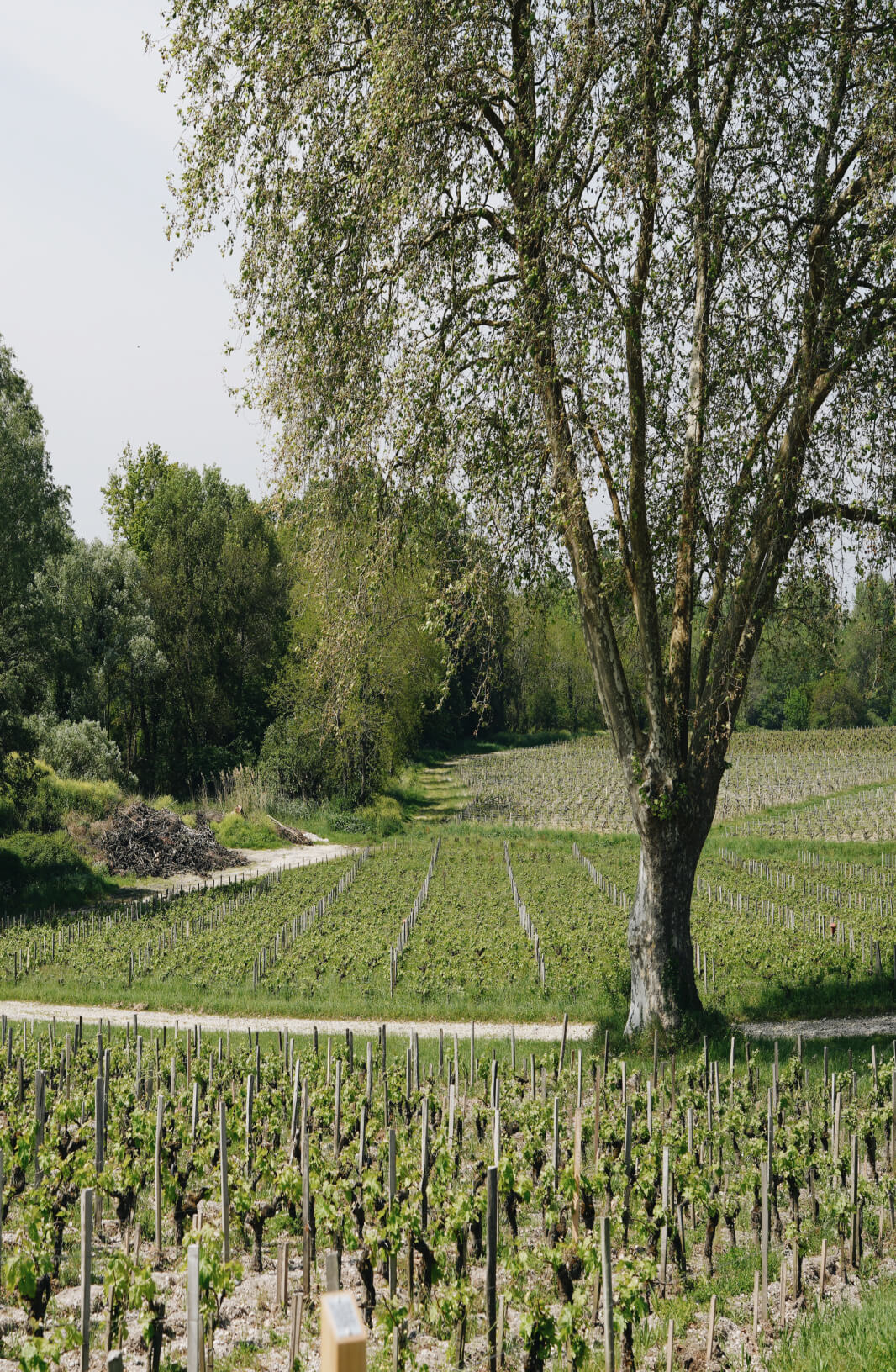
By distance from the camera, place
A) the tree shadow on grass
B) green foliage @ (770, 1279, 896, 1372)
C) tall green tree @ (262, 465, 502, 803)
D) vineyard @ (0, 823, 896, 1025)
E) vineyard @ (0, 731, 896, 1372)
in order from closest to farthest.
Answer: green foliage @ (770, 1279, 896, 1372), vineyard @ (0, 731, 896, 1372), tall green tree @ (262, 465, 502, 803), the tree shadow on grass, vineyard @ (0, 823, 896, 1025)

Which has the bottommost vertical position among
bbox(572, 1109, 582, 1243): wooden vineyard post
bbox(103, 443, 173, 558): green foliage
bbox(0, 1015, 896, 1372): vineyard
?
bbox(0, 1015, 896, 1372): vineyard

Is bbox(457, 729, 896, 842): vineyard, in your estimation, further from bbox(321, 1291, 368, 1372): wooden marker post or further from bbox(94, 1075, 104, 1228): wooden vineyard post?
bbox(321, 1291, 368, 1372): wooden marker post

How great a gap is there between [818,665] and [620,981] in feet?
17.1

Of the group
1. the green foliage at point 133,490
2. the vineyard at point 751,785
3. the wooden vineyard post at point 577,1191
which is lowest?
the vineyard at point 751,785

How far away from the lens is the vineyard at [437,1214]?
15.9 feet

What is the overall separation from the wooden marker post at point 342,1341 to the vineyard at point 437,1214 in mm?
1640

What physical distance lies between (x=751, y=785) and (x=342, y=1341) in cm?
5723

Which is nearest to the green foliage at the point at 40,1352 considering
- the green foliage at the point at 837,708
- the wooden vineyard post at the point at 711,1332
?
the wooden vineyard post at the point at 711,1332

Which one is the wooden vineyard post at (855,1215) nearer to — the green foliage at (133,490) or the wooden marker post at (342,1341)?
the wooden marker post at (342,1341)

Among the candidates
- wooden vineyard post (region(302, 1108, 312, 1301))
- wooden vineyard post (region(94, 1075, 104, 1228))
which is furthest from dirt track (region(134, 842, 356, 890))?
wooden vineyard post (region(302, 1108, 312, 1301))

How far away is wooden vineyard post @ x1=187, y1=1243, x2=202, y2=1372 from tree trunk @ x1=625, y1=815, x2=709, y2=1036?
7.98m

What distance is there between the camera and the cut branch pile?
91.9ft

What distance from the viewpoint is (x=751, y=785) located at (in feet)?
184

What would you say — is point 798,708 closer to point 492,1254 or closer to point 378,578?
point 378,578
